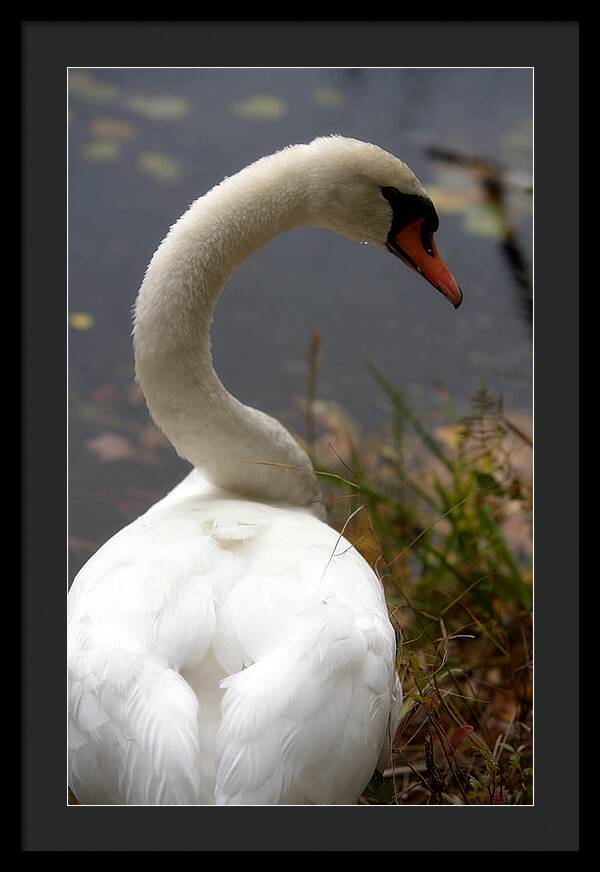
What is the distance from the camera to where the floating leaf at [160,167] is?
3973 millimetres

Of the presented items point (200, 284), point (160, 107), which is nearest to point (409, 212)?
point (200, 284)

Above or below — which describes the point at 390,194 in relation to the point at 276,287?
below

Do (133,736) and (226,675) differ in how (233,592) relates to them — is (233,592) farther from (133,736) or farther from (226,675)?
(133,736)

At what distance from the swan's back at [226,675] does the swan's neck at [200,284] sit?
0.34 metres

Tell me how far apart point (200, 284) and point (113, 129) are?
234cm

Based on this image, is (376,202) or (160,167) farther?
(160,167)

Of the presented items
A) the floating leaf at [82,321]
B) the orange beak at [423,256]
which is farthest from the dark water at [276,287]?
the orange beak at [423,256]

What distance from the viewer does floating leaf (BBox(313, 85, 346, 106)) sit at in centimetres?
238

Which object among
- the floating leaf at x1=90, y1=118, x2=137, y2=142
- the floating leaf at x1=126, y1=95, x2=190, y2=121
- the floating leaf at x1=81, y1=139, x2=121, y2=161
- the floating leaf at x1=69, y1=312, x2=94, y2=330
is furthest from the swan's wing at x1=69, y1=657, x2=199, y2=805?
the floating leaf at x1=90, y1=118, x2=137, y2=142

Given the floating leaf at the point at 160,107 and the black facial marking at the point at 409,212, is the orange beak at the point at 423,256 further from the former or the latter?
the floating leaf at the point at 160,107

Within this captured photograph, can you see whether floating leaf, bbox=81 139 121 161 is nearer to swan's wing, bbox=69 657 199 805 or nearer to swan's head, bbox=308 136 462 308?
swan's head, bbox=308 136 462 308

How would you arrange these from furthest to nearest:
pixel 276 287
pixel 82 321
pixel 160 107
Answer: pixel 276 287, pixel 82 321, pixel 160 107
